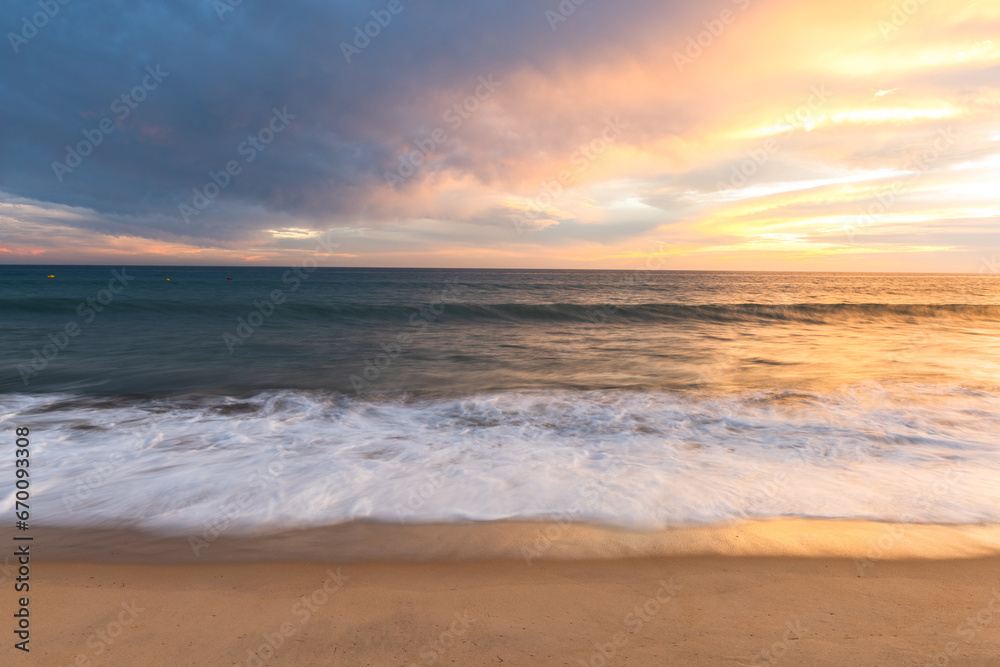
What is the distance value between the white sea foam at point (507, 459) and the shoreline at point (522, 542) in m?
0.19

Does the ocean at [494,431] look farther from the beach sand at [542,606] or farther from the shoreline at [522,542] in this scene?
the beach sand at [542,606]

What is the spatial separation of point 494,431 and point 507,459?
1.27 m

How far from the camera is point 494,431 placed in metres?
7.25

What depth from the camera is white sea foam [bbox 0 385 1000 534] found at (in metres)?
4.58

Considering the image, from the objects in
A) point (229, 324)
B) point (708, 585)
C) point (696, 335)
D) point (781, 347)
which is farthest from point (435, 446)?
point (229, 324)

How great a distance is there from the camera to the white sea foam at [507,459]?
4582 millimetres

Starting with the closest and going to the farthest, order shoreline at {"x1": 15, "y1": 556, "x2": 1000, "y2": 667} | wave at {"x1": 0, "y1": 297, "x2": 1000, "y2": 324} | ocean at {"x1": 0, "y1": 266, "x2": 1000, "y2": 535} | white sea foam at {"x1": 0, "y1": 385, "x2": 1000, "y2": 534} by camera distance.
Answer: shoreline at {"x1": 15, "y1": 556, "x2": 1000, "y2": 667} → white sea foam at {"x1": 0, "y1": 385, "x2": 1000, "y2": 534} → ocean at {"x1": 0, "y1": 266, "x2": 1000, "y2": 535} → wave at {"x1": 0, "y1": 297, "x2": 1000, "y2": 324}

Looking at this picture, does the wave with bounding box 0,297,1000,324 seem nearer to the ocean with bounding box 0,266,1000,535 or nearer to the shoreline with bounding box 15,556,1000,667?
the ocean with bounding box 0,266,1000,535

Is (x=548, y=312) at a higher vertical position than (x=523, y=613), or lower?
higher

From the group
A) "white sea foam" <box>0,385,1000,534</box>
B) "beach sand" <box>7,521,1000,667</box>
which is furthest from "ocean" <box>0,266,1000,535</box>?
"beach sand" <box>7,521,1000,667</box>

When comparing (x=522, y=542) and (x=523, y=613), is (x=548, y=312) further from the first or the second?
(x=523, y=613)

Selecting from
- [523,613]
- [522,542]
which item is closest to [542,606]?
[523,613]

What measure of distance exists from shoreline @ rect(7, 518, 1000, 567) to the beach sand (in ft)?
0.10

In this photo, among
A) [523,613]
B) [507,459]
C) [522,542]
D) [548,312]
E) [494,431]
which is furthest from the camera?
[548,312]
